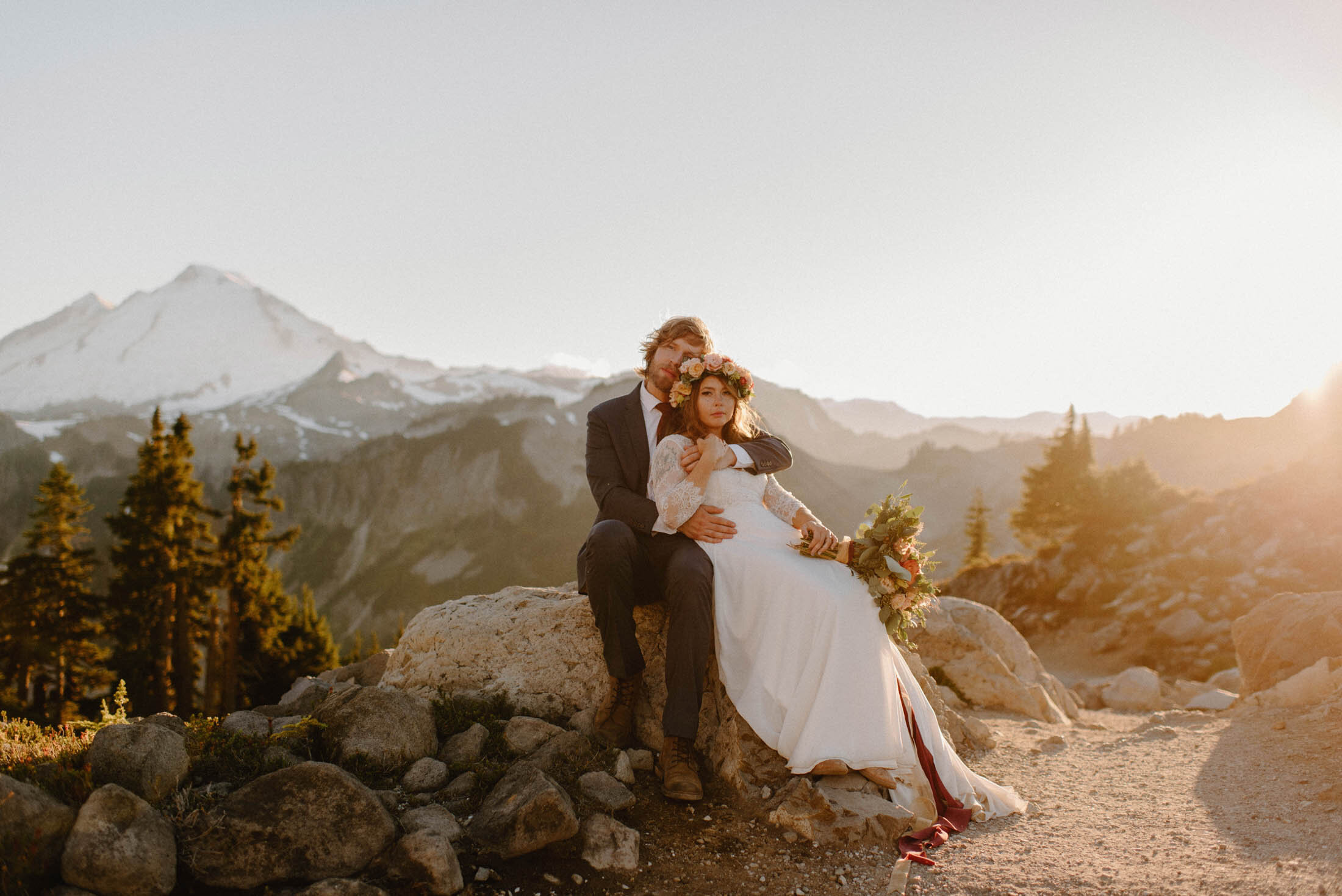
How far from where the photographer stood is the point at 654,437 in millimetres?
6492

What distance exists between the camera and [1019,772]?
7.34m

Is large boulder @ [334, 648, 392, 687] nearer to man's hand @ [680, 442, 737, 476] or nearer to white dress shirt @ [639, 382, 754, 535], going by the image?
white dress shirt @ [639, 382, 754, 535]

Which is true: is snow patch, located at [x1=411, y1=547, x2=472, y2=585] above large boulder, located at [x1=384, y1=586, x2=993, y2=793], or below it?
below

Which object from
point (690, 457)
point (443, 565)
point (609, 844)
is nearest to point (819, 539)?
point (690, 457)

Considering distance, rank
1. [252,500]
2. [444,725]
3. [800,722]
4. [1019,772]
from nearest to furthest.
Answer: [800,722], [444,725], [1019,772], [252,500]

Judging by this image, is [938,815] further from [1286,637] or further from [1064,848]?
[1286,637]

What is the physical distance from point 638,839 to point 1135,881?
3.09m

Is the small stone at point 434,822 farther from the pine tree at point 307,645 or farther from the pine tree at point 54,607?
the pine tree at point 307,645

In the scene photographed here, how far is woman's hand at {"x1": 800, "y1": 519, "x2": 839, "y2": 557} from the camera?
18.8ft

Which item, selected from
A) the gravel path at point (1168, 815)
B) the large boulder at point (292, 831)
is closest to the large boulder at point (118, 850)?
the large boulder at point (292, 831)

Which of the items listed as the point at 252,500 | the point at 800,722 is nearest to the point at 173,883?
the point at 800,722

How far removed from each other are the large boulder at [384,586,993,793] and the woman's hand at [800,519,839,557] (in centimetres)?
130

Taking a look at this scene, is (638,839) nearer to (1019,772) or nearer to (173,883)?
(173,883)

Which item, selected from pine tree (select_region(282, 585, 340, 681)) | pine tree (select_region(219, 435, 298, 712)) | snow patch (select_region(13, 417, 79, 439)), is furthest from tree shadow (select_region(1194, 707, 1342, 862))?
snow patch (select_region(13, 417, 79, 439))
